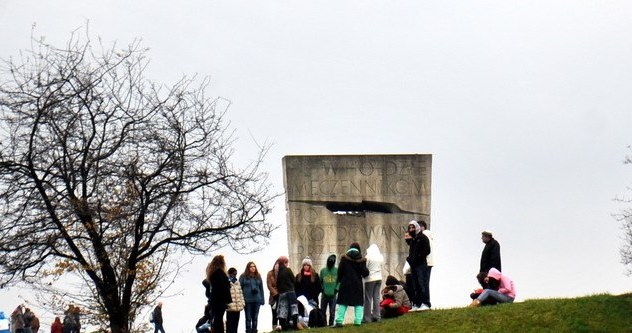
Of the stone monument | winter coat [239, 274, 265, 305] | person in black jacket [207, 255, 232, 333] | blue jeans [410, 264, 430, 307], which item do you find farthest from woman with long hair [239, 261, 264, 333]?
the stone monument

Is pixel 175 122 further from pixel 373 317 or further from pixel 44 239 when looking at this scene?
pixel 373 317

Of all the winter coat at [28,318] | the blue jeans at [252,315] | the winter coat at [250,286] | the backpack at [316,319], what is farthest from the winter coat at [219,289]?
the winter coat at [28,318]

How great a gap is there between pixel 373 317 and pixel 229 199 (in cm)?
391

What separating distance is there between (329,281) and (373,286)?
1595 mm

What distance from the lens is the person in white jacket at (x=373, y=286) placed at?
102 ft

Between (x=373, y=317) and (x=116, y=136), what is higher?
(x=116, y=136)

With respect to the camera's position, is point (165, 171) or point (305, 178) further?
point (305, 178)

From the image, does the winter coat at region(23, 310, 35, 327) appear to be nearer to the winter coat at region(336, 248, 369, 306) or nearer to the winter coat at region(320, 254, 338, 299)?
the winter coat at region(320, 254, 338, 299)

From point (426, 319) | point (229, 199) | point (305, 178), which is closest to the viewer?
point (426, 319)

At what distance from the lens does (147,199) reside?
31.7m

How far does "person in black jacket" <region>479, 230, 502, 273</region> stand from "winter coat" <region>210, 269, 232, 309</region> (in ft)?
17.2

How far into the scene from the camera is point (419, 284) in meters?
31.2

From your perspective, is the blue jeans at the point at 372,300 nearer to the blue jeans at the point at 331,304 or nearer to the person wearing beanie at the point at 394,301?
the person wearing beanie at the point at 394,301

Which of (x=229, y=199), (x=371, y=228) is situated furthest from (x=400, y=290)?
(x=371, y=228)
